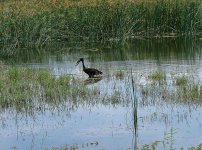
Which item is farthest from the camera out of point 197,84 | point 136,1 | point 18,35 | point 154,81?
point 136,1

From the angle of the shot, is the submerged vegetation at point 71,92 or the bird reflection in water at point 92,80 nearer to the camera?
the submerged vegetation at point 71,92

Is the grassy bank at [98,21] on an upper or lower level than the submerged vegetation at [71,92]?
upper

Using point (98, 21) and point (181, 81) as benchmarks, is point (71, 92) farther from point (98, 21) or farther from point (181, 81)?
point (98, 21)

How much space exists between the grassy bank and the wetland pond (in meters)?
3.69

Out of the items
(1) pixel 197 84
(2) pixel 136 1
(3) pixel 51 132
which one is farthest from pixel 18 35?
(3) pixel 51 132

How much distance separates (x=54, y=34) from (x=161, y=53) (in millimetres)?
3978

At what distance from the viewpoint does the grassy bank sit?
770 inches

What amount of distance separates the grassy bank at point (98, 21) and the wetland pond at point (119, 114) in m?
3.69

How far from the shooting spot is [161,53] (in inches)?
734

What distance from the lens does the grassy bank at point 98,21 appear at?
19562 millimetres

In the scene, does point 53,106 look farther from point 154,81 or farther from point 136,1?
point 136,1

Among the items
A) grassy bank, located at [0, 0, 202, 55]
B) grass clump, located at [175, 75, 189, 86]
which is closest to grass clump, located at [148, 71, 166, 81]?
grass clump, located at [175, 75, 189, 86]

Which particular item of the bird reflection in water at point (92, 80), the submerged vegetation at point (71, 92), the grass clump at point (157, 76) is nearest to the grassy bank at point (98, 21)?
the bird reflection in water at point (92, 80)

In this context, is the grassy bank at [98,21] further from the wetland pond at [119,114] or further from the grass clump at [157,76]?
the grass clump at [157,76]
